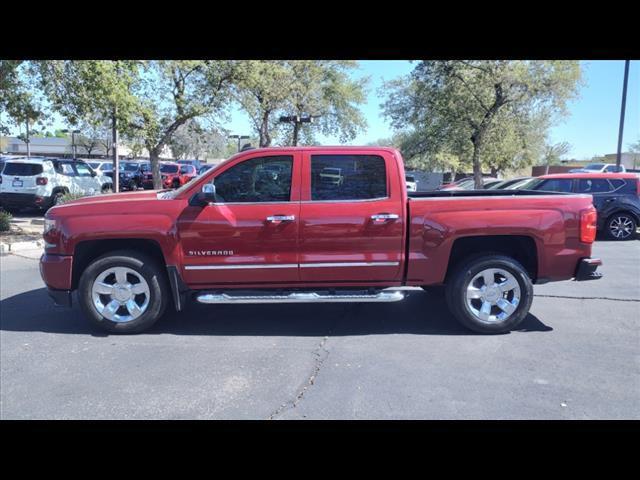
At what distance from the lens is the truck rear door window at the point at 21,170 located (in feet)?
45.3

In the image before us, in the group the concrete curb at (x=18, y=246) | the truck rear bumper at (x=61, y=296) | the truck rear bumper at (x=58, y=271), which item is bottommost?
the concrete curb at (x=18, y=246)

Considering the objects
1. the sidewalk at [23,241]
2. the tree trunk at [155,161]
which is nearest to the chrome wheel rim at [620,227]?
the sidewalk at [23,241]

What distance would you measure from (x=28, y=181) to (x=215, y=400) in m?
13.1

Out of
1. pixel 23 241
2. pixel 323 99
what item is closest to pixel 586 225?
pixel 23 241

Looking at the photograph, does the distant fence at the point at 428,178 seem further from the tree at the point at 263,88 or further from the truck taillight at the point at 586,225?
the truck taillight at the point at 586,225

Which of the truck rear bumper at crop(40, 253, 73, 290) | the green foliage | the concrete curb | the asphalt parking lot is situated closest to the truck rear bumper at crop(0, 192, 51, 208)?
the green foliage

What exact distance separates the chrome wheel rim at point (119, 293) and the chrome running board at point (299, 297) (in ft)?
2.00

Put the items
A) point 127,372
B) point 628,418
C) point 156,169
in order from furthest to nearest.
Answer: point 156,169 → point 127,372 → point 628,418

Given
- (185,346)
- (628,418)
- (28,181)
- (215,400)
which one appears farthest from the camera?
(28,181)

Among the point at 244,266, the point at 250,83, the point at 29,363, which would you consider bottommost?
the point at 29,363

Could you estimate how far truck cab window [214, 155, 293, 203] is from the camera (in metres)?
4.89
